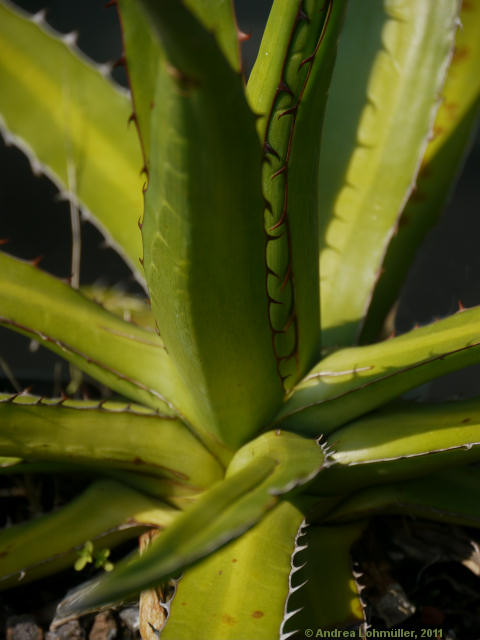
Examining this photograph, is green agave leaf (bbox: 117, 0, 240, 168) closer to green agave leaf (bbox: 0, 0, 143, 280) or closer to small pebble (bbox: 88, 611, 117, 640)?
green agave leaf (bbox: 0, 0, 143, 280)

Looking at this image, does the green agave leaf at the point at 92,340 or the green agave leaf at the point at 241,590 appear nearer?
the green agave leaf at the point at 241,590

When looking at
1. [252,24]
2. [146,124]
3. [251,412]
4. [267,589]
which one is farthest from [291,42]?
[252,24]

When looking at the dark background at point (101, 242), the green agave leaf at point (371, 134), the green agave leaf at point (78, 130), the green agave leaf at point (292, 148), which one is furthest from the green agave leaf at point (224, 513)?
the dark background at point (101, 242)

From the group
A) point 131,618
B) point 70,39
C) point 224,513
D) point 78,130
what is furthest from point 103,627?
point 70,39

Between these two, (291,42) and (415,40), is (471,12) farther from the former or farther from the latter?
(291,42)

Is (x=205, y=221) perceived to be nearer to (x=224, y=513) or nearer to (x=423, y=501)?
(x=224, y=513)

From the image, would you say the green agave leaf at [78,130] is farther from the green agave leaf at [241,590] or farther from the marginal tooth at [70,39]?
the green agave leaf at [241,590]

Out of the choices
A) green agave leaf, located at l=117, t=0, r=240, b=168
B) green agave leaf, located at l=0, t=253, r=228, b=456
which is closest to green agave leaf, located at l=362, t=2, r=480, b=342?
green agave leaf, located at l=0, t=253, r=228, b=456
